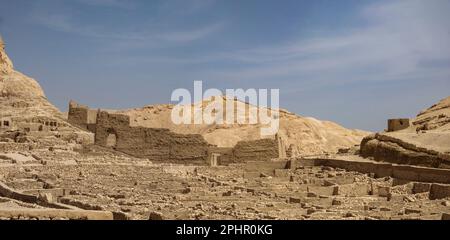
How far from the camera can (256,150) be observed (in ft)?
98.2

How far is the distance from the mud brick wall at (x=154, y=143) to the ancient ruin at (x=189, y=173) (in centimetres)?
5

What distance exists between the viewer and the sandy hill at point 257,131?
46875mm

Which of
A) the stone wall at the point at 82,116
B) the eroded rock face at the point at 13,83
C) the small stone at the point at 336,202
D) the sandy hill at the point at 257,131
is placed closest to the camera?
the small stone at the point at 336,202

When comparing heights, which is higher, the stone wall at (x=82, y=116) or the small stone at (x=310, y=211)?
the stone wall at (x=82, y=116)

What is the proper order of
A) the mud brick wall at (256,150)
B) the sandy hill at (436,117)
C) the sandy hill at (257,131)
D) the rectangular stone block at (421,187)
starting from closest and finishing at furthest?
the rectangular stone block at (421,187), the mud brick wall at (256,150), the sandy hill at (436,117), the sandy hill at (257,131)

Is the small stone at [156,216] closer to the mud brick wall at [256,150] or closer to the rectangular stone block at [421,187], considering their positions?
the rectangular stone block at [421,187]

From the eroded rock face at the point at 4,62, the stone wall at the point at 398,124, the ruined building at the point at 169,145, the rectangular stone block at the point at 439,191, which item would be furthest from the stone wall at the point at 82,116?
the rectangular stone block at the point at 439,191

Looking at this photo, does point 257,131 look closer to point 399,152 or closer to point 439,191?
point 399,152

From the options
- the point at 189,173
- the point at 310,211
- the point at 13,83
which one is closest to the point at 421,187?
the point at 310,211

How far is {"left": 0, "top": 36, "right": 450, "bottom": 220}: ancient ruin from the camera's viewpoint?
13.7 m

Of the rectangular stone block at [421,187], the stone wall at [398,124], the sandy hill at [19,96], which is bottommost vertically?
the rectangular stone block at [421,187]

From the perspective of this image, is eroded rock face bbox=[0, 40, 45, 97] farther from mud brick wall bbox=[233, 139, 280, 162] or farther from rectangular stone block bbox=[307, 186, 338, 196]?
rectangular stone block bbox=[307, 186, 338, 196]
